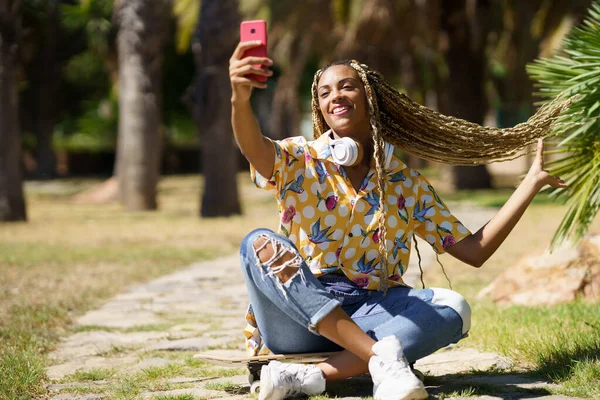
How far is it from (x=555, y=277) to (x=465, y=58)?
1273cm

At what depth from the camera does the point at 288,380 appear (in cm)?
306

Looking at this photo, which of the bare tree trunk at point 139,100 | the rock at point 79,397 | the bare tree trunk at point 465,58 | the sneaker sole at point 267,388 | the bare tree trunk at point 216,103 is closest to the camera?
the sneaker sole at point 267,388

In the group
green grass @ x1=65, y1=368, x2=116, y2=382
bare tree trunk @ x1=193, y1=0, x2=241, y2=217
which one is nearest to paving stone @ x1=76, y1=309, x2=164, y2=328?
green grass @ x1=65, y1=368, x2=116, y2=382

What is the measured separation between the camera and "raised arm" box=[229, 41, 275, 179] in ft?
9.44

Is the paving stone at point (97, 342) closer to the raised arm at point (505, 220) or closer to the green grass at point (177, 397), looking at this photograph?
the green grass at point (177, 397)

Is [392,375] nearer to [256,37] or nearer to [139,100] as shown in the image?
[256,37]

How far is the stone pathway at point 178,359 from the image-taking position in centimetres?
332

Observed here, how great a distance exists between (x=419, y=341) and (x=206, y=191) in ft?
32.1

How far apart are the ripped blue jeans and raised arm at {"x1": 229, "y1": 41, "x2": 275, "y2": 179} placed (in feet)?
0.90

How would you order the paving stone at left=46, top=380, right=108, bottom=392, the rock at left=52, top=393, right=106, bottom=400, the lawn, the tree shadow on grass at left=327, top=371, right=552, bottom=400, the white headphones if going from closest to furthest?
the tree shadow on grass at left=327, top=371, right=552, bottom=400, the white headphones, the rock at left=52, top=393, right=106, bottom=400, the paving stone at left=46, top=380, right=108, bottom=392, the lawn

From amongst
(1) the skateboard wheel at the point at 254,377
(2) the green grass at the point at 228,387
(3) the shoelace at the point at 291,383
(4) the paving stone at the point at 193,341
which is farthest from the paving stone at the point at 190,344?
(3) the shoelace at the point at 291,383

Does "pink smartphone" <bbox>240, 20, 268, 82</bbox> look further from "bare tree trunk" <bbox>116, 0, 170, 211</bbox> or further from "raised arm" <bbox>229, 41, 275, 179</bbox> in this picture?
"bare tree trunk" <bbox>116, 0, 170, 211</bbox>

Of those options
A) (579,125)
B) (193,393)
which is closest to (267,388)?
(193,393)

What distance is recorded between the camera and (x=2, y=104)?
11.7 metres
